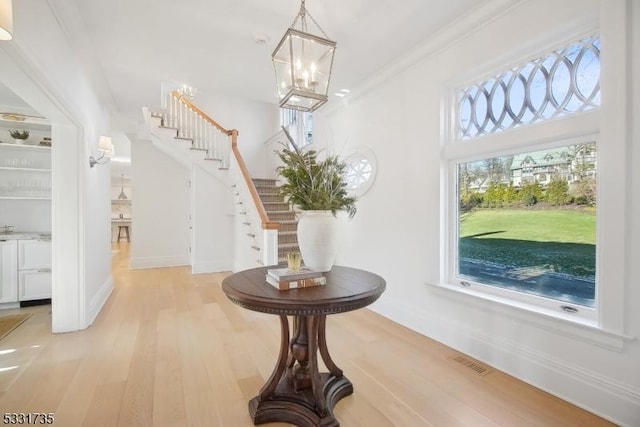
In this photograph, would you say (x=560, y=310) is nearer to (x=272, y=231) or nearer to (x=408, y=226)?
(x=408, y=226)

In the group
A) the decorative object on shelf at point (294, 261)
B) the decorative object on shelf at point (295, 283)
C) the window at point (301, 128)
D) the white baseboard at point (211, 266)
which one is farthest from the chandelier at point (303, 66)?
the white baseboard at point (211, 266)

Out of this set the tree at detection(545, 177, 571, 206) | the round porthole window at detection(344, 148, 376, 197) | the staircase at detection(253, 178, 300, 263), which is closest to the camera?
the tree at detection(545, 177, 571, 206)

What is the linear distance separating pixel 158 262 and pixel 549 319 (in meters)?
6.58

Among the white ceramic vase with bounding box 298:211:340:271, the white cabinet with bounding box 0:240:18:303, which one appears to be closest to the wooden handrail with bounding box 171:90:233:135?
the white cabinet with bounding box 0:240:18:303

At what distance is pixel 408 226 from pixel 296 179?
5.86ft

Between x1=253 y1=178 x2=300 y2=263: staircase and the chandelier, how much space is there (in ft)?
7.24

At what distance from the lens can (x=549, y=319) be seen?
2014 millimetres

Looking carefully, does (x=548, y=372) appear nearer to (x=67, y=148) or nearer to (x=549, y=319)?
(x=549, y=319)

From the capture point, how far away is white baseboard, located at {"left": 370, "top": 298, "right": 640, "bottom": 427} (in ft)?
5.61

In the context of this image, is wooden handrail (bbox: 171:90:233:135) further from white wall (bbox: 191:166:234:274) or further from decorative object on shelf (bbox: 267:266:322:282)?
decorative object on shelf (bbox: 267:266:322:282)

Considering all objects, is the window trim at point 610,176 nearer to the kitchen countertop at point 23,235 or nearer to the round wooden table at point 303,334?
the round wooden table at point 303,334

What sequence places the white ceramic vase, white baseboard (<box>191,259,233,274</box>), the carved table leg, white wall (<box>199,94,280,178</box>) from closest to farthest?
1. the carved table leg
2. the white ceramic vase
3. white baseboard (<box>191,259,233,274</box>)
4. white wall (<box>199,94,280,178</box>)

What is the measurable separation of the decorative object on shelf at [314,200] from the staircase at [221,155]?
2.61 m

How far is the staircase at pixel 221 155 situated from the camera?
4750 millimetres
